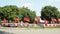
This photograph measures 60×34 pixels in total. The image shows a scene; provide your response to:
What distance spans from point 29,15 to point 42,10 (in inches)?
234

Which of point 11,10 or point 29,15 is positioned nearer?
point 11,10

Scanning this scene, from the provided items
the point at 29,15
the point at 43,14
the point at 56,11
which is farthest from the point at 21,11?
the point at 56,11

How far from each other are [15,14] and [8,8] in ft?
12.8

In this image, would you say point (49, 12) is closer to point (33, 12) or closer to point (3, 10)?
point (33, 12)

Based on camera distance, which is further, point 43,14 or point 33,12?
point 33,12

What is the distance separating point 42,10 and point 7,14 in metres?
15.4

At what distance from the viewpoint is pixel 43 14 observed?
81688 mm

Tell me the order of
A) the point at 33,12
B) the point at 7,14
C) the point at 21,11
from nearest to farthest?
the point at 7,14
the point at 21,11
the point at 33,12

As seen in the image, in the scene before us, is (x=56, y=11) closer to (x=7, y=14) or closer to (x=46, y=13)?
(x=46, y=13)

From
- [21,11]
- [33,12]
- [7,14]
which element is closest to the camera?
[7,14]

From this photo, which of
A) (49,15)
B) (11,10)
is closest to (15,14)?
(11,10)

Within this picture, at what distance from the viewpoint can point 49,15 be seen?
80.0m

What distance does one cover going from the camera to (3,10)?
77.7 meters

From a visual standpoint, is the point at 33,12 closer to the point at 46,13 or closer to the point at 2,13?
the point at 46,13
